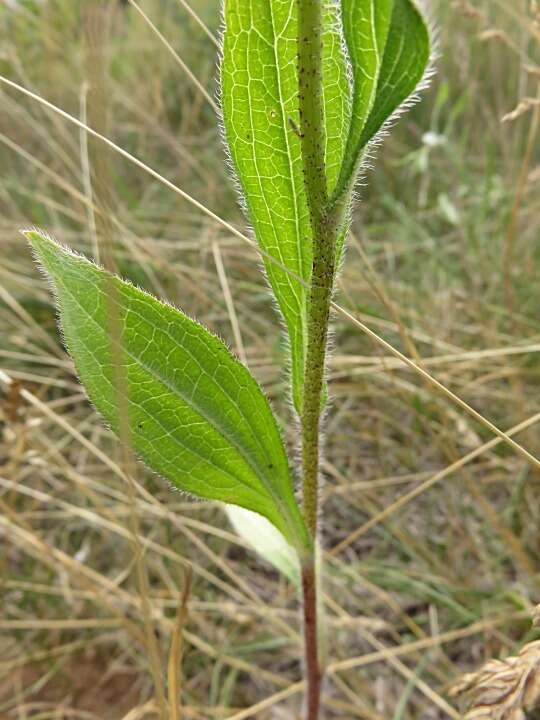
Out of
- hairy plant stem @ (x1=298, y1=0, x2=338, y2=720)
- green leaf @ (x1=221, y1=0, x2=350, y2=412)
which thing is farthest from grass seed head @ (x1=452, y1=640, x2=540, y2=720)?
green leaf @ (x1=221, y1=0, x2=350, y2=412)

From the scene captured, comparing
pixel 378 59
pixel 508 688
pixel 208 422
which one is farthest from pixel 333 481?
pixel 378 59

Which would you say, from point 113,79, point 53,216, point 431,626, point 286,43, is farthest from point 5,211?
point 286,43

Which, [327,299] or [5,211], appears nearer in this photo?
[327,299]

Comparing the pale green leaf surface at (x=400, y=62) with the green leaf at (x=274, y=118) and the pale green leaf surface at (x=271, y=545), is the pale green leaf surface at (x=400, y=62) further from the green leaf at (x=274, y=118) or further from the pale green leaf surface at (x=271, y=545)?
the pale green leaf surface at (x=271, y=545)

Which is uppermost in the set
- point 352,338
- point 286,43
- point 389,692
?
point 286,43

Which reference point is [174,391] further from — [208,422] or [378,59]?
[378,59]

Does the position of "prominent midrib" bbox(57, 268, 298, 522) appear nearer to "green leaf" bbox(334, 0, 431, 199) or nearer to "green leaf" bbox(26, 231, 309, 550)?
"green leaf" bbox(26, 231, 309, 550)

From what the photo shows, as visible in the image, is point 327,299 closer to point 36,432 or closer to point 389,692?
point 389,692
